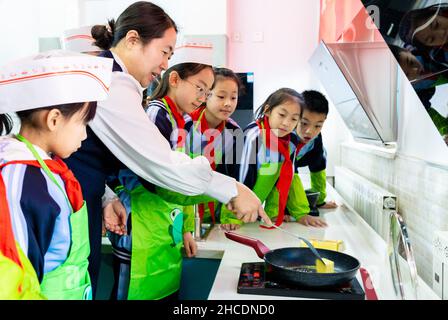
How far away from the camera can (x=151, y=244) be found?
3.28 ft

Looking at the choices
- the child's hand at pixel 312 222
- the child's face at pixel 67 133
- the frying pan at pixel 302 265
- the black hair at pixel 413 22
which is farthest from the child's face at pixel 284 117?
the child's face at pixel 67 133

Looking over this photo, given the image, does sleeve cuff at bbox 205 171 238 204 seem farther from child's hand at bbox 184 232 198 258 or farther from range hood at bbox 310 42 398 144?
range hood at bbox 310 42 398 144

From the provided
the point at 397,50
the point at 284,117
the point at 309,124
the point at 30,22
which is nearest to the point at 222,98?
the point at 284,117

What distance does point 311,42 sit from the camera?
3.04m

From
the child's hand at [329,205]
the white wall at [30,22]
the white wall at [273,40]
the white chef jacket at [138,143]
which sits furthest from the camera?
the white wall at [273,40]

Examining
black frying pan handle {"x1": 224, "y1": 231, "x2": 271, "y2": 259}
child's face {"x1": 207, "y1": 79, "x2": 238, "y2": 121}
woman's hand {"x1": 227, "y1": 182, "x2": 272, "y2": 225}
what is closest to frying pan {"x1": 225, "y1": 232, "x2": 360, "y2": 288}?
black frying pan handle {"x1": 224, "y1": 231, "x2": 271, "y2": 259}

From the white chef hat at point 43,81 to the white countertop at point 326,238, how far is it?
1.52 ft

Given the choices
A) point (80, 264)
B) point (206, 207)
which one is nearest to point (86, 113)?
point (80, 264)

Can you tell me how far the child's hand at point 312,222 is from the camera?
1.45 metres

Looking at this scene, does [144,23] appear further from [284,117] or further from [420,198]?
[420,198]

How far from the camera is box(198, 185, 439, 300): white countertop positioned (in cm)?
84

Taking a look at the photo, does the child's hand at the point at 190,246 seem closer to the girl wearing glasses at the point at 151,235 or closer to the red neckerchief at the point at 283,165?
the girl wearing glasses at the point at 151,235

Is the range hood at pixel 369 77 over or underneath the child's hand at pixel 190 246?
over

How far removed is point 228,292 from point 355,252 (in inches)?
18.8
